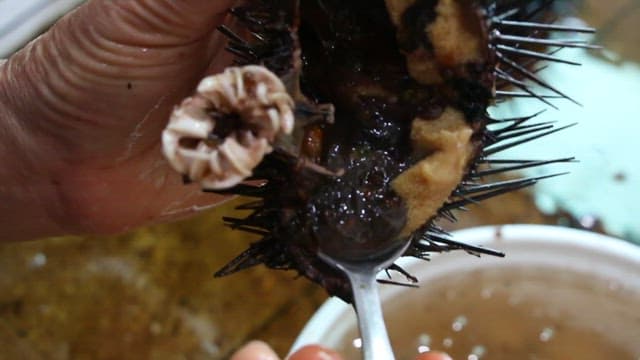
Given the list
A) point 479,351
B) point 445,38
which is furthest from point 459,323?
point 445,38

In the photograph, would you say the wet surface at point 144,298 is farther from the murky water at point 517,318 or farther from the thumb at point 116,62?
the thumb at point 116,62

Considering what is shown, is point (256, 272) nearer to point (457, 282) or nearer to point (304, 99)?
point (457, 282)

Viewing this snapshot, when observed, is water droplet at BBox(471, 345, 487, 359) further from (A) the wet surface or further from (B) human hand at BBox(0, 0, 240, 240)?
(B) human hand at BBox(0, 0, 240, 240)

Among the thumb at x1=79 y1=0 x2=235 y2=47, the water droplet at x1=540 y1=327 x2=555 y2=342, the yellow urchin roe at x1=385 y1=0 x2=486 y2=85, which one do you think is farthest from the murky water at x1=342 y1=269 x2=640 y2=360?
the yellow urchin roe at x1=385 y1=0 x2=486 y2=85

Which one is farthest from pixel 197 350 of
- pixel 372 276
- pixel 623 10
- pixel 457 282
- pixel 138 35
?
pixel 623 10

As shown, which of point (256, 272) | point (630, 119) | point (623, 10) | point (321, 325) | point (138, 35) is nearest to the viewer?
point (138, 35)

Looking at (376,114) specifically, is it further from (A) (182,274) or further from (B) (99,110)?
(A) (182,274)

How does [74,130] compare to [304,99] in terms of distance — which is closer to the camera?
[304,99]
